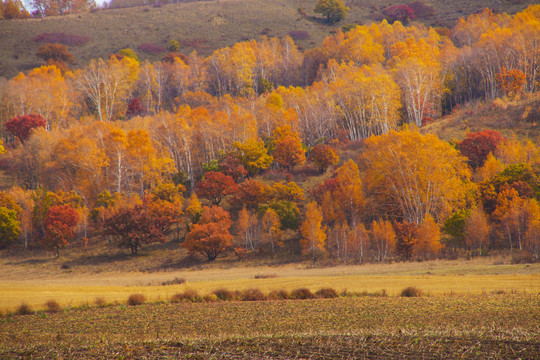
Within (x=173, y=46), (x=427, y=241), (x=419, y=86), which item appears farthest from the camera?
(x=173, y=46)

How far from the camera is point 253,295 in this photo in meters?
26.5

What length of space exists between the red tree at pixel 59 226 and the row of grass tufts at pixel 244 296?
3890 cm

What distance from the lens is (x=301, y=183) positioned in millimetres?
70750

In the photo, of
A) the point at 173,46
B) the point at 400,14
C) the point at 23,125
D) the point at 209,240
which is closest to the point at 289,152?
the point at 209,240

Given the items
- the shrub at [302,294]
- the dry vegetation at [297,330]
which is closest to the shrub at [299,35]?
the shrub at [302,294]

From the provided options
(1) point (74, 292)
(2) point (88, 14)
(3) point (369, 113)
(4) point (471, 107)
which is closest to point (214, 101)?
(3) point (369, 113)

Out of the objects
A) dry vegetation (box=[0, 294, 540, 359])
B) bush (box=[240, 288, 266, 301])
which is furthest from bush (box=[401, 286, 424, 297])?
bush (box=[240, 288, 266, 301])

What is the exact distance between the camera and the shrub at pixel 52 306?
81.0ft

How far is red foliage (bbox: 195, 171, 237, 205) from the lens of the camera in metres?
65.4

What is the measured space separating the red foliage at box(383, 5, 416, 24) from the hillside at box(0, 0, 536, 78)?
225 inches

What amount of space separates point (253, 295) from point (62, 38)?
153775mm

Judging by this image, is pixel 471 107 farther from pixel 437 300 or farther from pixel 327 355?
pixel 327 355

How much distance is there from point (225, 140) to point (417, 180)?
39.4m

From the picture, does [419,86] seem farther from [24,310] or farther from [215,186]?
[24,310]
